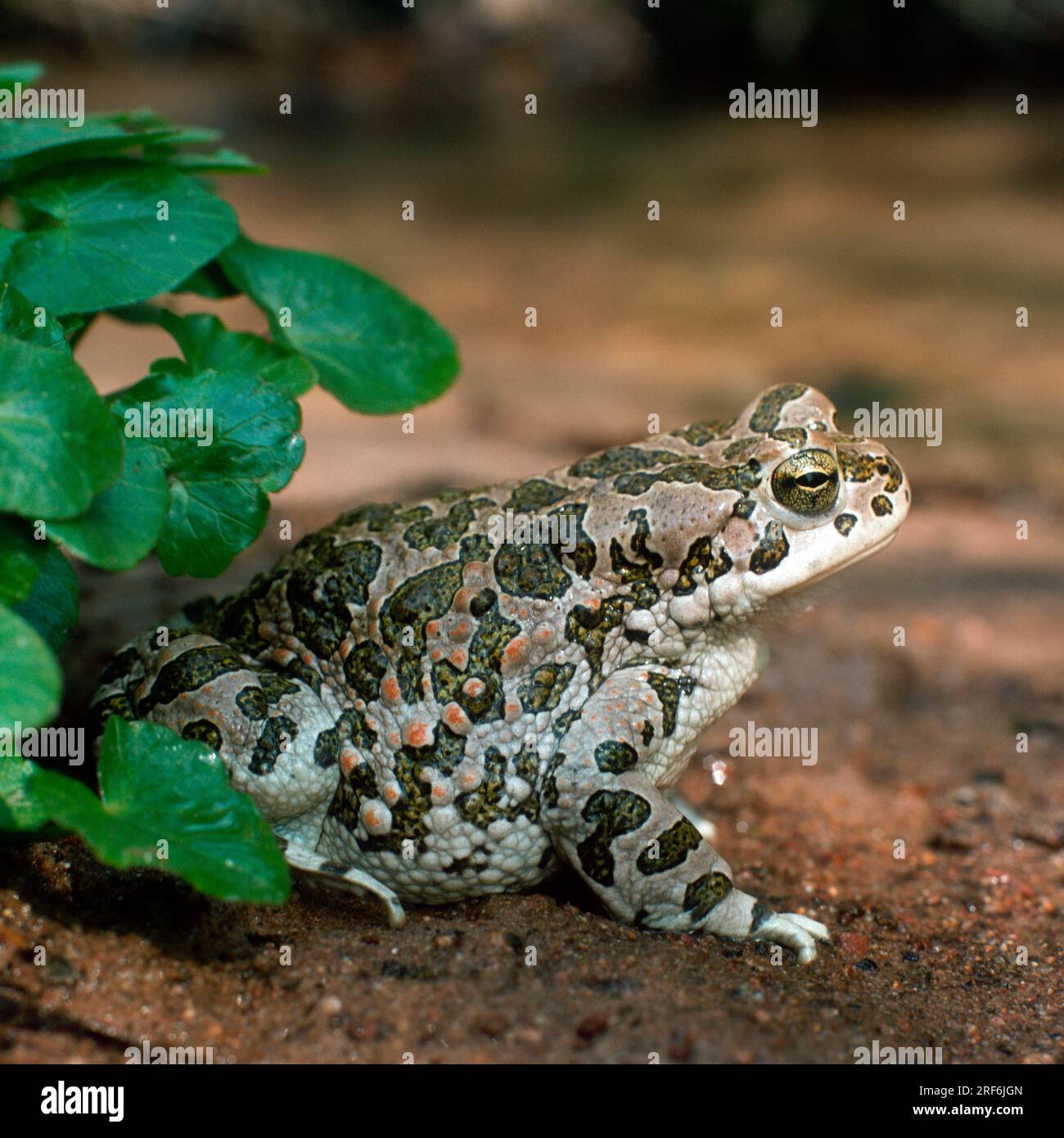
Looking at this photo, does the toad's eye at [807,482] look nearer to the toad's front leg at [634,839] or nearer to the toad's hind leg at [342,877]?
the toad's front leg at [634,839]

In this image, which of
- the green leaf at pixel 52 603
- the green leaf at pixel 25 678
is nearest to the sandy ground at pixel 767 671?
the green leaf at pixel 52 603

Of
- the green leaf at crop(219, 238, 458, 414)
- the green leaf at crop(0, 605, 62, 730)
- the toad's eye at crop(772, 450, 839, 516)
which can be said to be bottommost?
the green leaf at crop(0, 605, 62, 730)

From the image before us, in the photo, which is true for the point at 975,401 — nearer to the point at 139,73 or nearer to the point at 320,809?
the point at 320,809

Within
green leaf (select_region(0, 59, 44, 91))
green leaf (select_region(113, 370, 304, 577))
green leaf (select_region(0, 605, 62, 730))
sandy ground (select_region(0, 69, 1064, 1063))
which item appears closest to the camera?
green leaf (select_region(0, 605, 62, 730))

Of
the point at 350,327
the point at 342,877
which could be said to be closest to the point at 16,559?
the point at 342,877

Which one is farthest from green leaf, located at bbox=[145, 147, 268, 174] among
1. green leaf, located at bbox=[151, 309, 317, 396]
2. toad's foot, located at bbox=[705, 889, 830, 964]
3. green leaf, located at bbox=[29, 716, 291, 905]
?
toad's foot, located at bbox=[705, 889, 830, 964]

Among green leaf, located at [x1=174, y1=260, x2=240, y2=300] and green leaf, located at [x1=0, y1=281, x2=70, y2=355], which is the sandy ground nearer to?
green leaf, located at [x1=0, y1=281, x2=70, y2=355]
